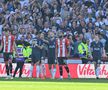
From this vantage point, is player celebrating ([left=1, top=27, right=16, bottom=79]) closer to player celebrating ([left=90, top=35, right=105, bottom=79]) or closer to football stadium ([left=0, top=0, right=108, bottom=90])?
football stadium ([left=0, top=0, right=108, bottom=90])

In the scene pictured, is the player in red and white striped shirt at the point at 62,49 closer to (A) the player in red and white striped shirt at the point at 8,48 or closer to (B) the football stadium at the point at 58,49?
(B) the football stadium at the point at 58,49

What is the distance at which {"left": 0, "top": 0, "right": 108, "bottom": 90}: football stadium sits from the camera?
Result: 22.6 m

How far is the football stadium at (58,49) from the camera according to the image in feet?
74.1

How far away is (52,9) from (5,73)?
579 centimetres

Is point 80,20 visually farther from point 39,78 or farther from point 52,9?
point 39,78

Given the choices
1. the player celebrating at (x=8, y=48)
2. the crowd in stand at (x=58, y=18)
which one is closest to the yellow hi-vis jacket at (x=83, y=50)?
the crowd in stand at (x=58, y=18)

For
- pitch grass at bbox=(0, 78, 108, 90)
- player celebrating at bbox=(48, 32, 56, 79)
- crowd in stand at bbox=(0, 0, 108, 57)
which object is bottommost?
pitch grass at bbox=(0, 78, 108, 90)

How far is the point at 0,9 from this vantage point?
2864cm

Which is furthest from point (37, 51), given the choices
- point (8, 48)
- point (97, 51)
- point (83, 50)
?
point (97, 51)

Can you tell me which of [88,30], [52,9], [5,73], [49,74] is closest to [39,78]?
[49,74]

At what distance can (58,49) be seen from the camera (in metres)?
22.9

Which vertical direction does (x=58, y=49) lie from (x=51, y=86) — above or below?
above

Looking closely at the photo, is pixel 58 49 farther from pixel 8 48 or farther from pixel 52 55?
pixel 8 48

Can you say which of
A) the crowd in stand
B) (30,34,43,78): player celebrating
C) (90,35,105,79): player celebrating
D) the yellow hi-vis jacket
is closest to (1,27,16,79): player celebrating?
the crowd in stand
